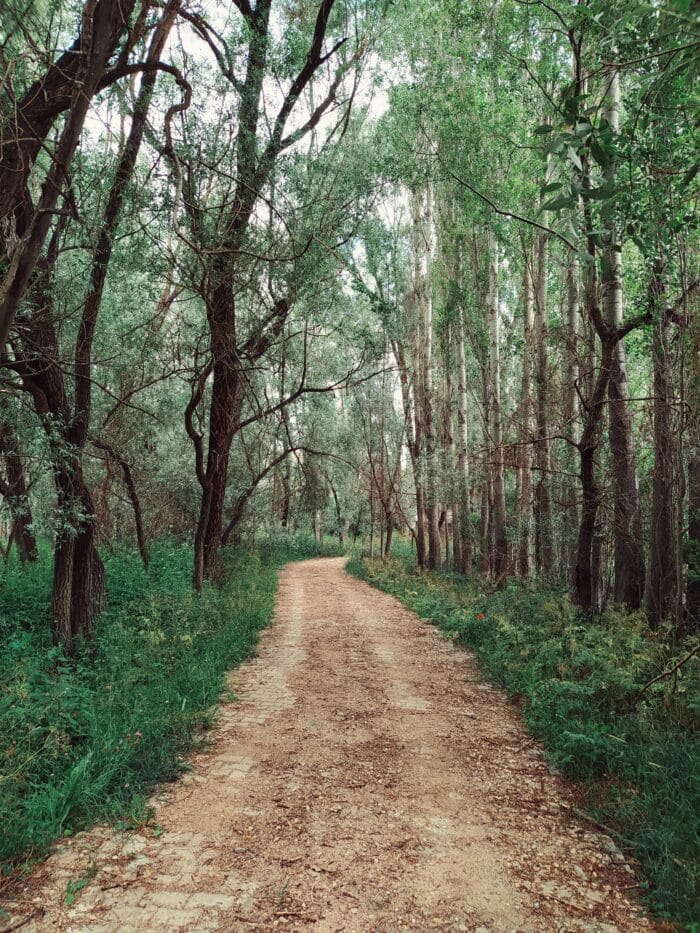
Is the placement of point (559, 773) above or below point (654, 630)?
below

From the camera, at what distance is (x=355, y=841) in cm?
322

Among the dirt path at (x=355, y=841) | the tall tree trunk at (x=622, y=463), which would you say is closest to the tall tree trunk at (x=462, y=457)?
the tall tree trunk at (x=622, y=463)

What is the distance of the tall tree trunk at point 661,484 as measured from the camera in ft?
18.6

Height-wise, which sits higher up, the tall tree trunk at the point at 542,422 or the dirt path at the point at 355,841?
the tall tree trunk at the point at 542,422

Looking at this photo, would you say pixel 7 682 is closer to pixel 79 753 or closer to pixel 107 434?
pixel 79 753

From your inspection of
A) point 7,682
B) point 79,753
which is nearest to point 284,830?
point 79,753

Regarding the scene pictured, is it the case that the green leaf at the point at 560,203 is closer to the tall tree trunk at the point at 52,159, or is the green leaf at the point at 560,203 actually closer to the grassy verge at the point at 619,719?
the tall tree trunk at the point at 52,159

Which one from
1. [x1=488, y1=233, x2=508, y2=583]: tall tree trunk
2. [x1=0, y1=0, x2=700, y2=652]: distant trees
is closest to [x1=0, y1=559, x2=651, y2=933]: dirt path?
[x1=0, y1=0, x2=700, y2=652]: distant trees

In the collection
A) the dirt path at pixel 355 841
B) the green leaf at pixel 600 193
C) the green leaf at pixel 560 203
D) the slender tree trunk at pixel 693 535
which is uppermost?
the green leaf at pixel 600 193

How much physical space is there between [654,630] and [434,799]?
4210 millimetres

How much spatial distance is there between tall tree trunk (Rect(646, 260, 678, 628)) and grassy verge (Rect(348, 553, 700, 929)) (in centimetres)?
41

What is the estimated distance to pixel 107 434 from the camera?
34.7 feet

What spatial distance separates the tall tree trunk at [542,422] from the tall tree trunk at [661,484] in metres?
2.52

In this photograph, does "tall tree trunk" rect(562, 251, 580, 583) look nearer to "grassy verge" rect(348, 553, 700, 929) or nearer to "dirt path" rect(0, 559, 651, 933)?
"grassy verge" rect(348, 553, 700, 929)
